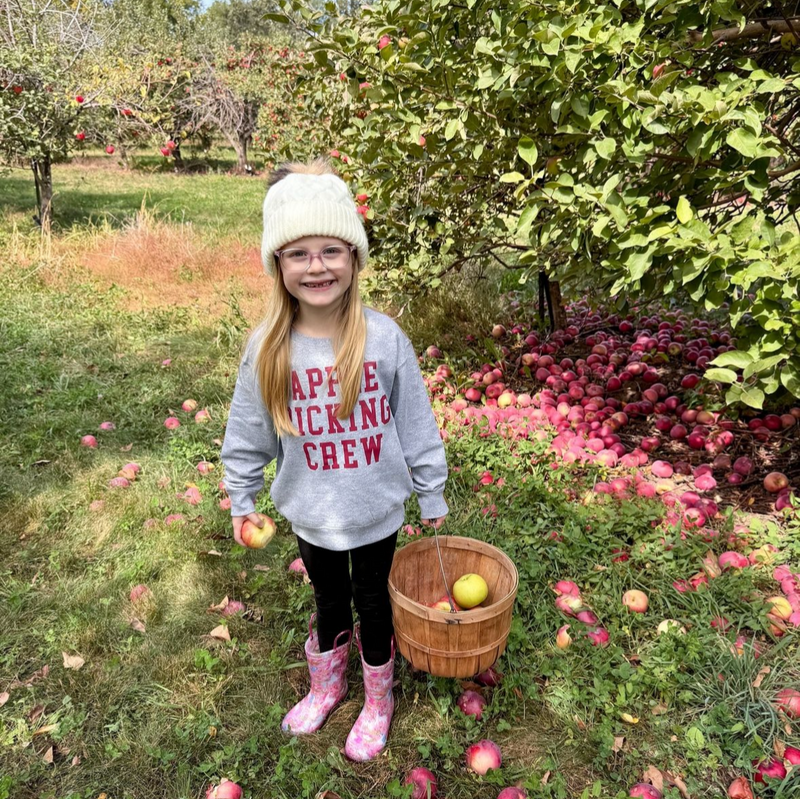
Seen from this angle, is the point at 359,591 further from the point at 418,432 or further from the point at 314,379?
the point at 314,379

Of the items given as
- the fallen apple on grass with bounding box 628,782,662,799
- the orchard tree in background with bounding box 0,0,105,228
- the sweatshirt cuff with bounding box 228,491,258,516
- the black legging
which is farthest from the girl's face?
the orchard tree in background with bounding box 0,0,105,228

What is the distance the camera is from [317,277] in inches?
63.4

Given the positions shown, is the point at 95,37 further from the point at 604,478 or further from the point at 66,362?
the point at 604,478

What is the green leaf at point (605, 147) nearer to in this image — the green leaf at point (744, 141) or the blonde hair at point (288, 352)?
the green leaf at point (744, 141)

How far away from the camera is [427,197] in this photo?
3.76 m

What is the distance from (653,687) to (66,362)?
470cm

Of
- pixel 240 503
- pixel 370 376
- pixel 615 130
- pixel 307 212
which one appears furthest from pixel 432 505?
pixel 615 130

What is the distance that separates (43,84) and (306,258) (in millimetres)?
9352

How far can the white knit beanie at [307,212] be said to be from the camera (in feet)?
5.06

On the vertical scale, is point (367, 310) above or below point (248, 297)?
above

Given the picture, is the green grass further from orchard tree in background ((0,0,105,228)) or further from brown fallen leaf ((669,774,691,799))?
brown fallen leaf ((669,774,691,799))

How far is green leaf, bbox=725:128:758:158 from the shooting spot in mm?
1972

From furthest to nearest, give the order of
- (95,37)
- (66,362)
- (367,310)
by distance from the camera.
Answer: (95,37)
(66,362)
(367,310)

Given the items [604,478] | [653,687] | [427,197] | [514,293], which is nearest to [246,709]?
[653,687]
